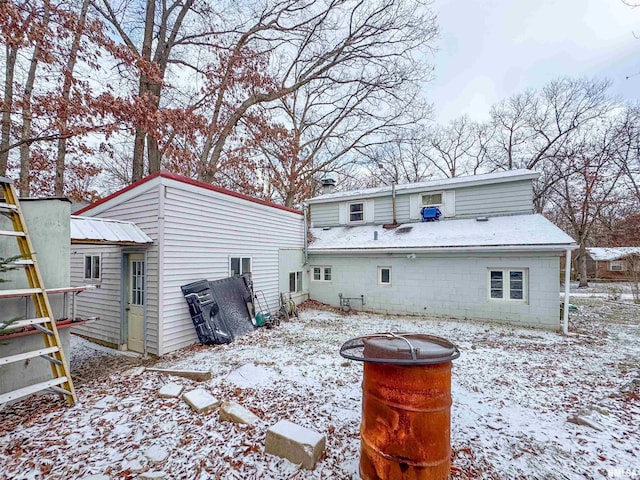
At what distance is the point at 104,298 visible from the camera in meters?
7.06

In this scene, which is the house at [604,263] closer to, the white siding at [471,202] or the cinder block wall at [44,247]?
the white siding at [471,202]

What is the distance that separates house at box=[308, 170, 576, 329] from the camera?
27.0ft

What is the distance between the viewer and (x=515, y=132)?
20625 millimetres

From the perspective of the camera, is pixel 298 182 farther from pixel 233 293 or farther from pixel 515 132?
pixel 515 132

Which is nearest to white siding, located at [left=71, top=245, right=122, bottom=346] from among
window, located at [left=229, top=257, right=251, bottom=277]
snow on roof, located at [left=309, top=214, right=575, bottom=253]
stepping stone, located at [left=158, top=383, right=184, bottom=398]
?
window, located at [left=229, top=257, right=251, bottom=277]

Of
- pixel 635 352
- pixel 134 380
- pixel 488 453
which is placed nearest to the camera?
pixel 488 453

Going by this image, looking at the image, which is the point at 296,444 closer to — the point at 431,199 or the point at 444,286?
the point at 444,286

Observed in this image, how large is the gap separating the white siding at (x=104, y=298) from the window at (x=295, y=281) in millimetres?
5482

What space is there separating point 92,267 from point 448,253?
10446 millimetres

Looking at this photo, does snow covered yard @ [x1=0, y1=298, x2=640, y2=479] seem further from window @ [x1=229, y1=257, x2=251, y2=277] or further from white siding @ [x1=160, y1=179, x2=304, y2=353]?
window @ [x1=229, y1=257, x2=251, y2=277]

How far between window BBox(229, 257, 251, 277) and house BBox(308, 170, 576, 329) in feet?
11.4

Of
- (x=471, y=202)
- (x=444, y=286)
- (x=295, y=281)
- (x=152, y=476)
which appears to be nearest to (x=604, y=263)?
(x=471, y=202)

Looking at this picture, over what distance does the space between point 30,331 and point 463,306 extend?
10.2 meters

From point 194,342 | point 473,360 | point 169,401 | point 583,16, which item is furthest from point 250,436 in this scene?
point 583,16
